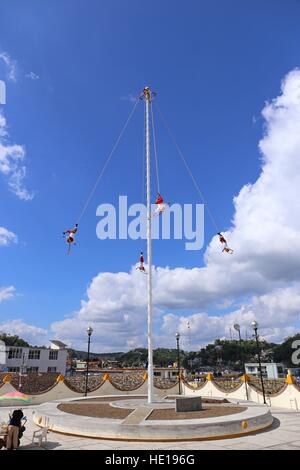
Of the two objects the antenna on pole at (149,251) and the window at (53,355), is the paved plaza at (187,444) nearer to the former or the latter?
the antenna on pole at (149,251)

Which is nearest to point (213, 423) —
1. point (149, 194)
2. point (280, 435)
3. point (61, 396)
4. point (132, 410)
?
point (280, 435)

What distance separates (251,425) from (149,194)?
13.3 meters

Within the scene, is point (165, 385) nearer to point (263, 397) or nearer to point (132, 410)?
point (263, 397)

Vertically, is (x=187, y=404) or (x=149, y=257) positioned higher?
(x=149, y=257)

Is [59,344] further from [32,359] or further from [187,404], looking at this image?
[187,404]

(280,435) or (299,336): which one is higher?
(299,336)

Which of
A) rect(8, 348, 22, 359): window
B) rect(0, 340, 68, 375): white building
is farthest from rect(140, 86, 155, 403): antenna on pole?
rect(8, 348, 22, 359): window

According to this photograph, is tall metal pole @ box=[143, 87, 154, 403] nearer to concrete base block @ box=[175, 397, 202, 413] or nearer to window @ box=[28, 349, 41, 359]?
concrete base block @ box=[175, 397, 202, 413]

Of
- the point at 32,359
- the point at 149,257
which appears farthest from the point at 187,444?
the point at 32,359

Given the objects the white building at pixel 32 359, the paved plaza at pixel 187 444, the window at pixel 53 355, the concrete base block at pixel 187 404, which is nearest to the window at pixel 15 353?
the white building at pixel 32 359

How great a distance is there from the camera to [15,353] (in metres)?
67.2

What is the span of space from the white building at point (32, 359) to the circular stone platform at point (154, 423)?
171 ft

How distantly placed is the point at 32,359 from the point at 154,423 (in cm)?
6218

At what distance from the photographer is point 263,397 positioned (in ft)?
82.0
